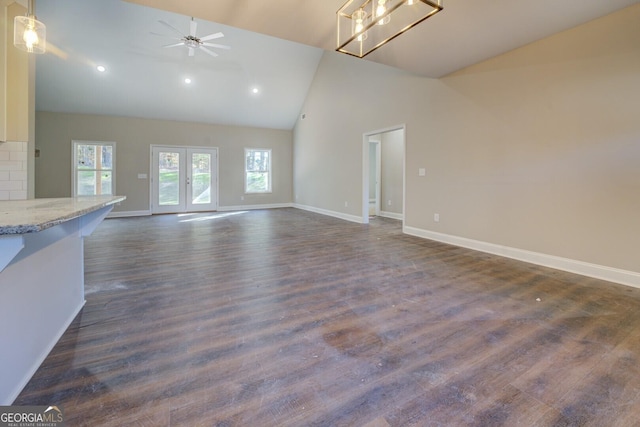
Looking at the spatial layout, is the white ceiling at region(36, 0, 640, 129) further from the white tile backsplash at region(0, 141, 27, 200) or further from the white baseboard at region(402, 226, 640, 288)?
the white baseboard at region(402, 226, 640, 288)

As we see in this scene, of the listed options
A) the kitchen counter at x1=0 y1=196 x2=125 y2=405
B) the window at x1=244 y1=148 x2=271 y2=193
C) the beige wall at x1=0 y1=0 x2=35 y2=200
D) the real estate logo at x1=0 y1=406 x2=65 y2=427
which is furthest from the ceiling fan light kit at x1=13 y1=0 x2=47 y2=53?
the window at x1=244 y1=148 x2=271 y2=193

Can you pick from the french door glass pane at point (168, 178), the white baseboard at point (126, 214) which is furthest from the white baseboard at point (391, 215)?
the white baseboard at point (126, 214)

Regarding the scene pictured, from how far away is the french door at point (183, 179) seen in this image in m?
8.06

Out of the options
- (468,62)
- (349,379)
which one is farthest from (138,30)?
(349,379)

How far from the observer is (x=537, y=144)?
3.36 m

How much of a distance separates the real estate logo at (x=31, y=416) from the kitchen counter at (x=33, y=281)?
0.10 m

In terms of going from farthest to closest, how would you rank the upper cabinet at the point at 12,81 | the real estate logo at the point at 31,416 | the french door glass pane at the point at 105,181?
the french door glass pane at the point at 105,181 → the upper cabinet at the point at 12,81 → the real estate logo at the point at 31,416

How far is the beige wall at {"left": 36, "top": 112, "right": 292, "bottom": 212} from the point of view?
6.99 meters

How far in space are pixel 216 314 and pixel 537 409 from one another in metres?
1.97

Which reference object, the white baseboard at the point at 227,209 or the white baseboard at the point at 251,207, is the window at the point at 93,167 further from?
the white baseboard at the point at 251,207

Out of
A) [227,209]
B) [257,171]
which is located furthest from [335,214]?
[227,209]

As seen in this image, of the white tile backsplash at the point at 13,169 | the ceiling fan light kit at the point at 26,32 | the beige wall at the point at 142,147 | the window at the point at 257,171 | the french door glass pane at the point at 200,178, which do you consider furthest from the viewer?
the window at the point at 257,171

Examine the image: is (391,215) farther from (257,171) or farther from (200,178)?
(200,178)

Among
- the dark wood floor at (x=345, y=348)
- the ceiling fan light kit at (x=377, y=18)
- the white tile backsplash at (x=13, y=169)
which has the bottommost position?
the dark wood floor at (x=345, y=348)
